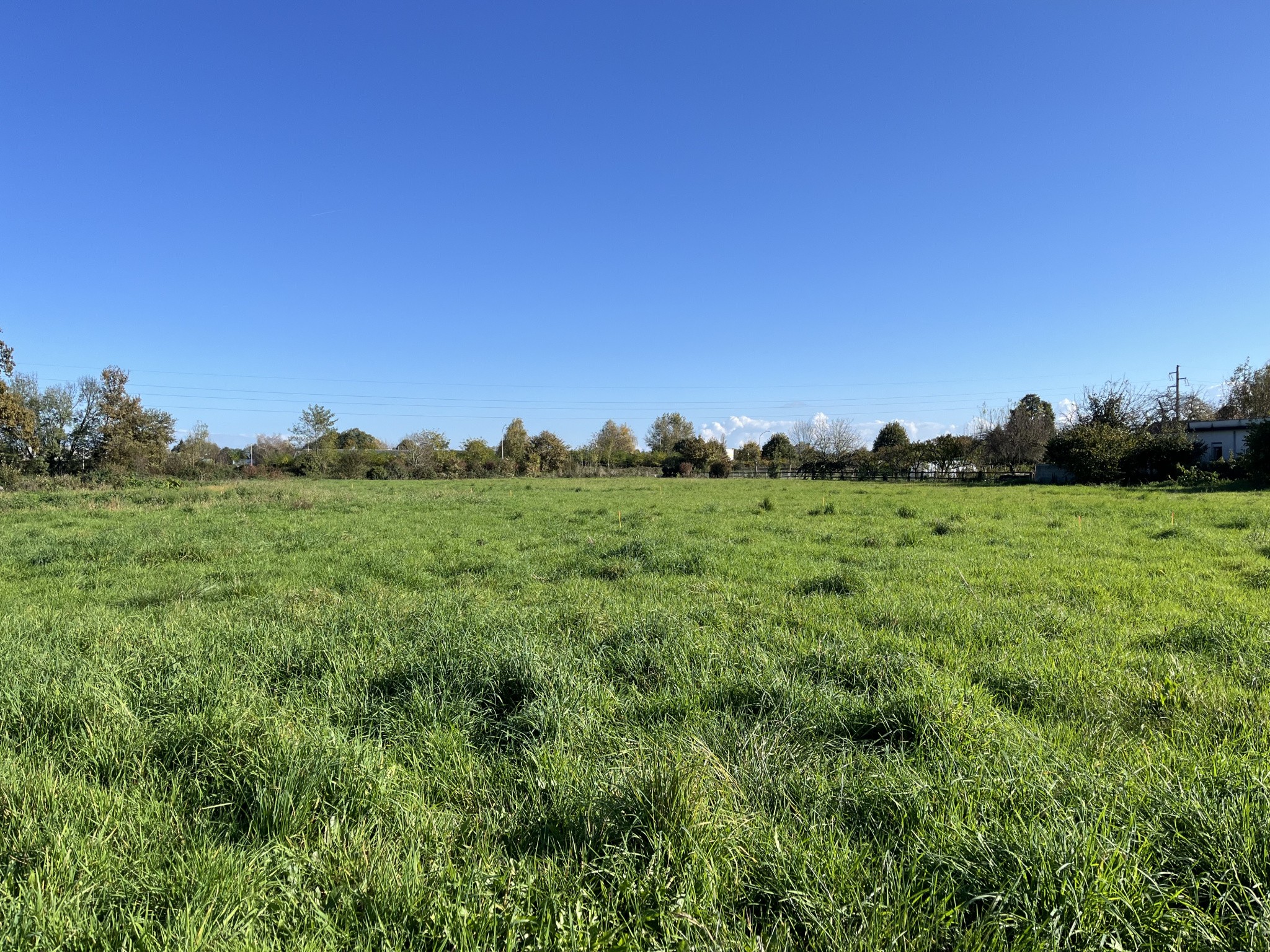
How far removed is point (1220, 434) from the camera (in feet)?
115

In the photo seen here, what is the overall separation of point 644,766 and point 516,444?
64052 mm

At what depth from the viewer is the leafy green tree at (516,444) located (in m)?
63.3

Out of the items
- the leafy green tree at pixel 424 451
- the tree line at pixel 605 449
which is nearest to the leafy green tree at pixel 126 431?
the tree line at pixel 605 449

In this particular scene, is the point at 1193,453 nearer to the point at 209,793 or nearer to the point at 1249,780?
the point at 1249,780

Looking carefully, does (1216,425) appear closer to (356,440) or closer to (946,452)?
→ (946,452)

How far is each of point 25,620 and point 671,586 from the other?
5.82m

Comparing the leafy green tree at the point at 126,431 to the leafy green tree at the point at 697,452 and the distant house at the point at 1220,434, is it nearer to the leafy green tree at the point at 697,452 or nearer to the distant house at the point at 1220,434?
the leafy green tree at the point at 697,452

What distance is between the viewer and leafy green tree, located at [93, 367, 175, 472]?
1314 inches

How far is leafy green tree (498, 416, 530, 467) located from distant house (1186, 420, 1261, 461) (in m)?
53.5

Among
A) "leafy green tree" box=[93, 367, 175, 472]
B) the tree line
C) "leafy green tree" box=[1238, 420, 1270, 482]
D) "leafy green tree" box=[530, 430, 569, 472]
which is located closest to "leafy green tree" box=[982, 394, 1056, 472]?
the tree line

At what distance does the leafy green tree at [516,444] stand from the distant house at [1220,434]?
53.5 metres

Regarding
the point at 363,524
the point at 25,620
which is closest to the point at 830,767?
the point at 25,620

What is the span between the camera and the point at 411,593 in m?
6.12

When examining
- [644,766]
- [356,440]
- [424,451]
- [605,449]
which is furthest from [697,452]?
[644,766]
